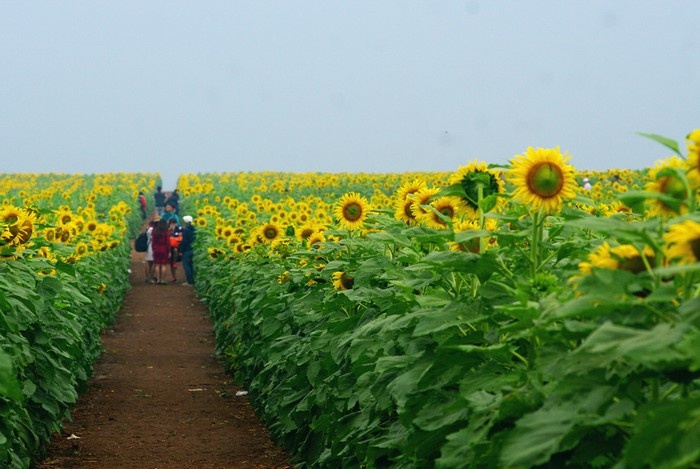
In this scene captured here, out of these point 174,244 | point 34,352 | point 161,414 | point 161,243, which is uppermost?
point 34,352

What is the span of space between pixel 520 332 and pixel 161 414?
8438mm

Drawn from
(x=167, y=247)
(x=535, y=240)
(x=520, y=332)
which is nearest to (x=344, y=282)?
(x=535, y=240)

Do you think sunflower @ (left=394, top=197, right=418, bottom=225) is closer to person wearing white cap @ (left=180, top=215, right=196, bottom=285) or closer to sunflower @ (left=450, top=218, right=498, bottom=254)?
sunflower @ (left=450, top=218, right=498, bottom=254)

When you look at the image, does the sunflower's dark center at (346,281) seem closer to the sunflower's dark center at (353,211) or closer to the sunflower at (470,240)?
the sunflower's dark center at (353,211)

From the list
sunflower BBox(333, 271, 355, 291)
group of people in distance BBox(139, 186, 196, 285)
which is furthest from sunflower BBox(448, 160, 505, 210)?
group of people in distance BBox(139, 186, 196, 285)

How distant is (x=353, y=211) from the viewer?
827cm

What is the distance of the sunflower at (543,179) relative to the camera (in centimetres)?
376

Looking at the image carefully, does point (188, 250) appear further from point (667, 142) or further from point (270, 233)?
point (667, 142)

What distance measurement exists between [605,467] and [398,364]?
Result: 4.88ft

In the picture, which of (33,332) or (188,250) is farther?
(188,250)

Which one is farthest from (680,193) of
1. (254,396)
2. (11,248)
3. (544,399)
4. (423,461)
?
(254,396)

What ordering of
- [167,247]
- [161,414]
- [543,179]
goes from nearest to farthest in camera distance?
[543,179] < [161,414] < [167,247]

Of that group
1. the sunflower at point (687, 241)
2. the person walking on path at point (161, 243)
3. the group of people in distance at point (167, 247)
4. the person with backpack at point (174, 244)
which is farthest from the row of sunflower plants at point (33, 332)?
the person with backpack at point (174, 244)

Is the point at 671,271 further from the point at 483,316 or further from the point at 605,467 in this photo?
the point at 483,316
